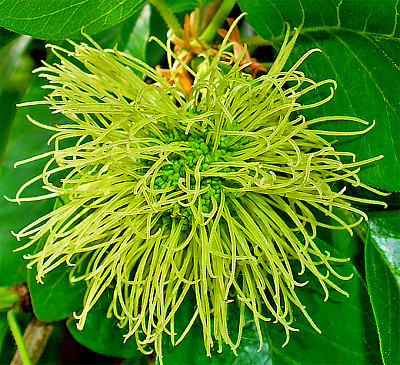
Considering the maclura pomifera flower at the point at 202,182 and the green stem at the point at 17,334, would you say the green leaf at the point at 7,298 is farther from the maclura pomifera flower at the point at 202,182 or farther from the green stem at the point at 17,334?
the maclura pomifera flower at the point at 202,182

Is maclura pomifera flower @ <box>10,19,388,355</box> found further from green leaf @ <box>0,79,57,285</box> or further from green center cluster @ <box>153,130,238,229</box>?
green leaf @ <box>0,79,57,285</box>

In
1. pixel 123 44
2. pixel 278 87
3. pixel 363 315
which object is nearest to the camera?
pixel 278 87

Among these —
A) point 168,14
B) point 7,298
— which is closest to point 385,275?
point 168,14

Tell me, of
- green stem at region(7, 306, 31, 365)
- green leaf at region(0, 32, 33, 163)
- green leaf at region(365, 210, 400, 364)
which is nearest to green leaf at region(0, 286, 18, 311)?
green stem at region(7, 306, 31, 365)

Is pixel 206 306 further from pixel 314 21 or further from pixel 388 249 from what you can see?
pixel 314 21

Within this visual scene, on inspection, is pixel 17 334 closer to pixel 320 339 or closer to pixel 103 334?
pixel 103 334

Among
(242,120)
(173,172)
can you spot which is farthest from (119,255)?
(242,120)
